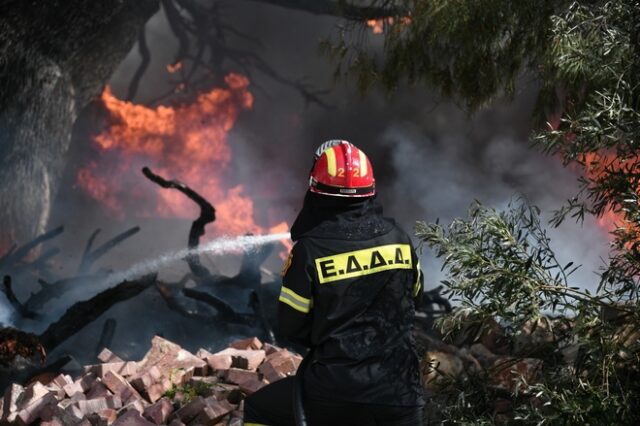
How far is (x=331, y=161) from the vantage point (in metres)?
2.92

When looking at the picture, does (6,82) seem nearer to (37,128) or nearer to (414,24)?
(37,128)

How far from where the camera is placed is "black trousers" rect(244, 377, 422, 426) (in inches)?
110

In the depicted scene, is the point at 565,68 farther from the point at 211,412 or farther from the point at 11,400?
the point at 11,400

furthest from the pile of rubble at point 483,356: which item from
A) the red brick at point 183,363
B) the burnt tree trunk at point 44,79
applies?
the burnt tree trunk at point 44,79

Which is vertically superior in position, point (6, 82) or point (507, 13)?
point (6, 82)

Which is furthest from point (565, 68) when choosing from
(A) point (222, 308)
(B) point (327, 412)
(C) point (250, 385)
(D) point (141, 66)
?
(D) point (141, 66)

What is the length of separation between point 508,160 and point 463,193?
2.63 ft

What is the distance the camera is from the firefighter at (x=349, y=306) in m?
2.77

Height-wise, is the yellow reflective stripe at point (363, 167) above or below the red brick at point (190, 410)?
above

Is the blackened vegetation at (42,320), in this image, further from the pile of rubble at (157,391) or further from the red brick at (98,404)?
the red brick at (98,404)

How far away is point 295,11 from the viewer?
473 inches

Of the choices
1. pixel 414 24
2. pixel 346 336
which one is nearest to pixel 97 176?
pixel 414 24

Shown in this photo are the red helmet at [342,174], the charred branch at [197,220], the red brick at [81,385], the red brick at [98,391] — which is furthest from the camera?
the charred branch at [197,220]

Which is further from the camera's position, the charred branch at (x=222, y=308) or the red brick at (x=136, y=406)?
the charred branch at (x=222, y=308)
